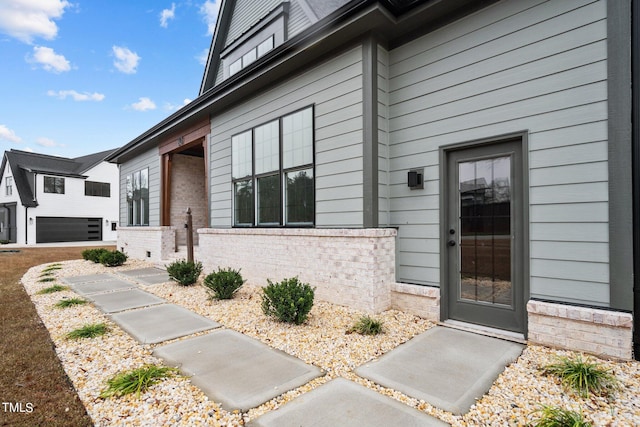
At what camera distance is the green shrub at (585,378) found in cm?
231

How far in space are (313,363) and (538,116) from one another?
3.42 meters

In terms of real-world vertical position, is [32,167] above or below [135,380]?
above

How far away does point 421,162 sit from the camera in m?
4.32

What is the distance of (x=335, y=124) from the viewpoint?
4898 millimetres

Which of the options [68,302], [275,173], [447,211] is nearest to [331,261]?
[447,211]

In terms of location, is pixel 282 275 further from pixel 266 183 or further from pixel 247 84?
pixel 247 84

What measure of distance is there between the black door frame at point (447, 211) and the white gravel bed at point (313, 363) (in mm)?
461

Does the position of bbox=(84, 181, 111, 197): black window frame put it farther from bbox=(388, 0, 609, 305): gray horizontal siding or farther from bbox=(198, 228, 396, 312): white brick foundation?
bbox=(388, 0, 609, 305): gray horizontal siding

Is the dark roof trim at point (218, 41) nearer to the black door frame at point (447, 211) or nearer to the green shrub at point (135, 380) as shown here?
the black door frame at point (447, 211)

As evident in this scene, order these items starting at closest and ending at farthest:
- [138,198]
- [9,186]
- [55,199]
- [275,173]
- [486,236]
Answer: [486,236]
[275,173]
[138,198]
[55,199]
[9,186]

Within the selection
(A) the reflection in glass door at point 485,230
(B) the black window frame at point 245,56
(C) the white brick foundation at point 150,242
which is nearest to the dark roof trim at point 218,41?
(B) the black window frame at point 245,56

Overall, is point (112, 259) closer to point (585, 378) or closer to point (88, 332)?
point (88, 332)

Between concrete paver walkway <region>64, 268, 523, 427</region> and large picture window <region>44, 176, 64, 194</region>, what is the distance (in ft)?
81.7

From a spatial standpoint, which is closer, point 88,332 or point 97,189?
point 88,332
